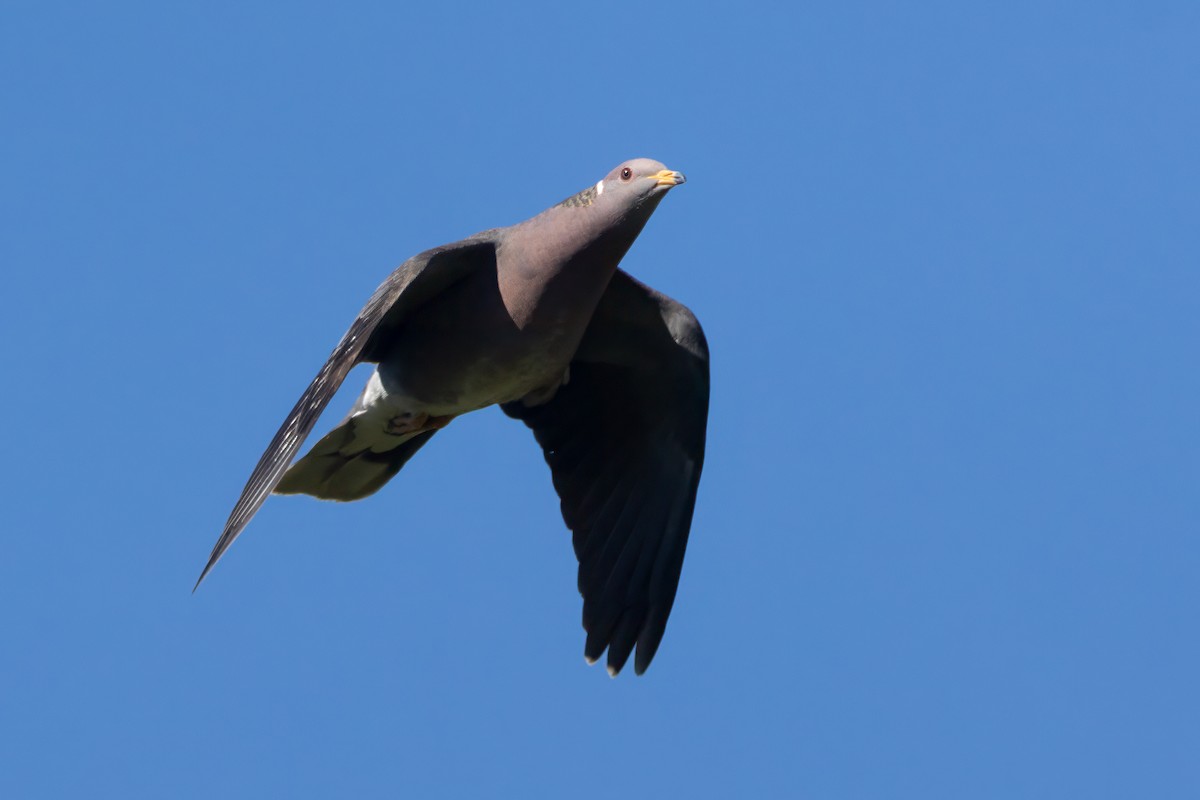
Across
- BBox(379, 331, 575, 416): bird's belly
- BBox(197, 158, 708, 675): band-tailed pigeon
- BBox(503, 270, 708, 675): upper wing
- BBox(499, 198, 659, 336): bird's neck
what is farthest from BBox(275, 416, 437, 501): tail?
BBox(499, 198, 659, 336): bird's neck

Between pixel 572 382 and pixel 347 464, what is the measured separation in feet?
3.52

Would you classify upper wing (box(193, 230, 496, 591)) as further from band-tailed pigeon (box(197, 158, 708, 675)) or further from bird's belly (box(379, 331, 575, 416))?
bird's belly (box(379, 331, 575, 416))

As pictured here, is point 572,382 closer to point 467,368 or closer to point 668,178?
point 467,368

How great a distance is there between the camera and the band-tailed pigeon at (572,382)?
23.9 feet

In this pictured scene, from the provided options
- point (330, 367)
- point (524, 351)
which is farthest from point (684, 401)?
point (330, 367)

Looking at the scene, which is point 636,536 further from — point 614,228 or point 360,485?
point 614,228

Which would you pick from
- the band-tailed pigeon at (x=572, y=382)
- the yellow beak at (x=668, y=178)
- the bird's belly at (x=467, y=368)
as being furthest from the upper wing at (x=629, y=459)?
the yellow beak at (x=668, y=178)

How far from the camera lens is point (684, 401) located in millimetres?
8430

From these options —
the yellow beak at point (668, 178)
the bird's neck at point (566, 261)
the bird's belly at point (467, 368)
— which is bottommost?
the bird's belly at point (467, 368)

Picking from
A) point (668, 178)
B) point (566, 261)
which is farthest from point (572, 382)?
point (668, 178)

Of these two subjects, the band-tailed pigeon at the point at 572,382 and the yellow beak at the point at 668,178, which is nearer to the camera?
the yellow beak at the point at 668,178

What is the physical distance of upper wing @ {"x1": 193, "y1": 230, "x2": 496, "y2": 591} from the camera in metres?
6.55

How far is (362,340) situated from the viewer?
6.92 meters

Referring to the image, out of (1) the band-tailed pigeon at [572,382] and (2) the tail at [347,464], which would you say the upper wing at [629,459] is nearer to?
(1) the band-tailed pigeon at [572,382]
